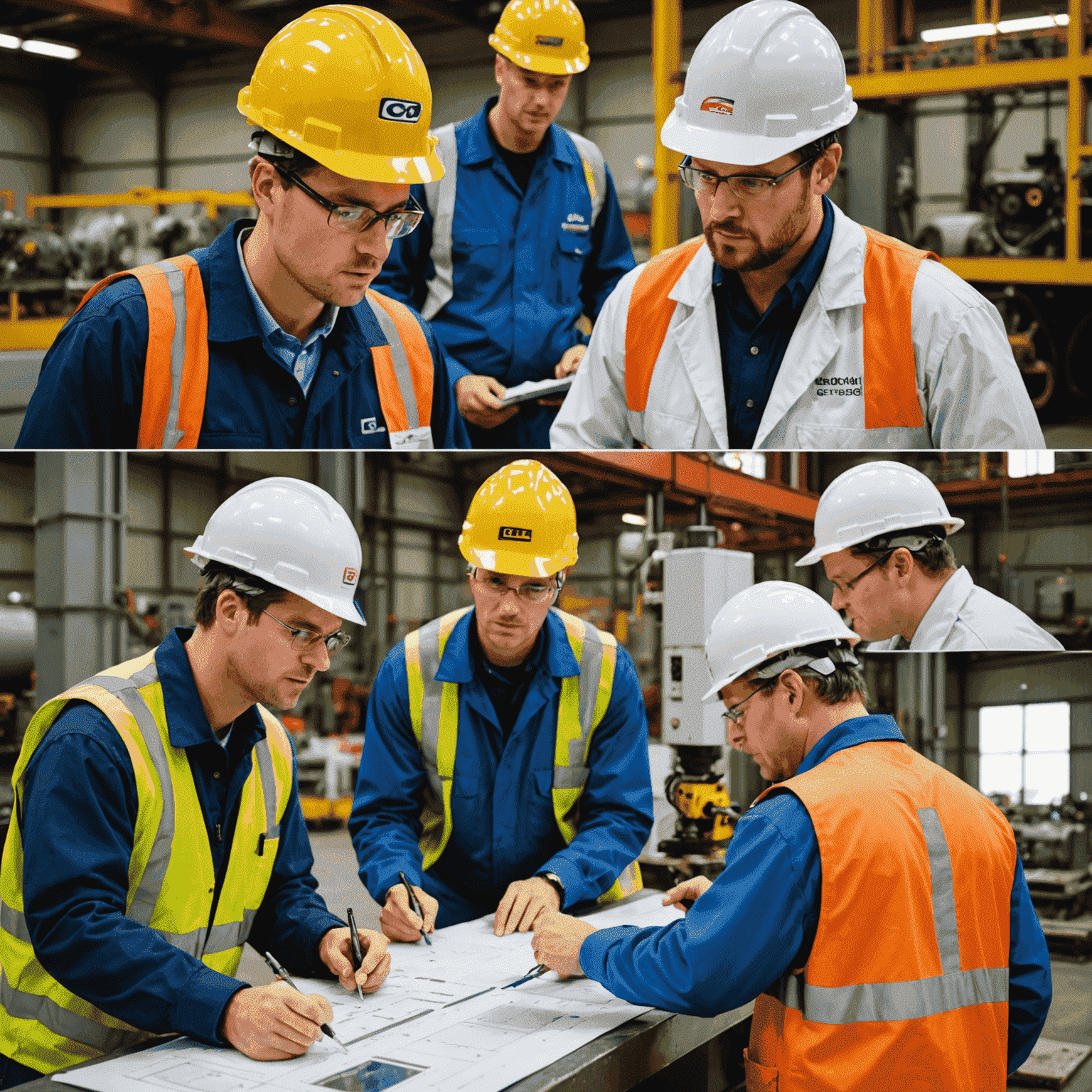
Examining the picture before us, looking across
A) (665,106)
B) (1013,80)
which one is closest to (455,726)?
(665,106)

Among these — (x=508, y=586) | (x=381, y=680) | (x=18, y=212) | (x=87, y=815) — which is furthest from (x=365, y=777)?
(x=18, y=212)

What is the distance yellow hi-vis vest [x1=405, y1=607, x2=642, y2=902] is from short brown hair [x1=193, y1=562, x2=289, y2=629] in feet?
3.13

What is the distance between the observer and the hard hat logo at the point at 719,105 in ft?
A: 9.43

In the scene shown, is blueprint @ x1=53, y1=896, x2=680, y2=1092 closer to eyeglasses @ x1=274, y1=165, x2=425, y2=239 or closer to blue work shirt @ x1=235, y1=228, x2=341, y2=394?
blue work shirt @ x1=235, y1=228, x2=341, y2=394

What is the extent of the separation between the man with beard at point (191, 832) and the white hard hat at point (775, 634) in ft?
2.78

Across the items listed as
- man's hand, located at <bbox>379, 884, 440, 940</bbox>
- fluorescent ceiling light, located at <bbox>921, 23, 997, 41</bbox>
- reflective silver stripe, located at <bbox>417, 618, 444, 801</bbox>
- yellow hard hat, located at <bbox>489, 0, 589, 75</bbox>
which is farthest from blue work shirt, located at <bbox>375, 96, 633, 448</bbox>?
fluorescent ceiling light, located at <bbox>921, 23, 997, 41</bbox>

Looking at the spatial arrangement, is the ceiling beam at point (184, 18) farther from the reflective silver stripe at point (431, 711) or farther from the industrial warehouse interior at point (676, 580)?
the reflective silver stripe at point (431, 711)

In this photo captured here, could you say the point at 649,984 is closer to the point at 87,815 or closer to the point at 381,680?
the point at 87,815

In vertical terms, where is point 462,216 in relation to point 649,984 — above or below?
above

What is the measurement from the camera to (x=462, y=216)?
4.48m

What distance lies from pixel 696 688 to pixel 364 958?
1493mm

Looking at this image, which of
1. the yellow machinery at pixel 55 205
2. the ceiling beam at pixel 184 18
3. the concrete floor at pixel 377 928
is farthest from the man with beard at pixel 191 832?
the ceiling beam at pixel 184 18

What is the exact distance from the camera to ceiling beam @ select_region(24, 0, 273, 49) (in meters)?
7.80

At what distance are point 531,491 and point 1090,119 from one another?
5.19 m
